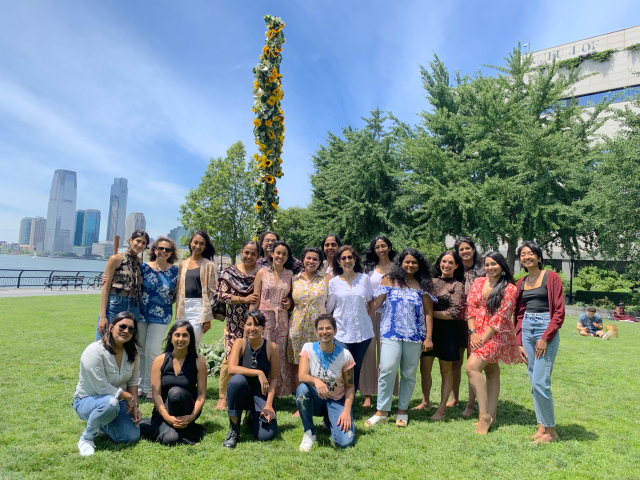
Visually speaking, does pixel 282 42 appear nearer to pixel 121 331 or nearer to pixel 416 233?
pixel 121 331

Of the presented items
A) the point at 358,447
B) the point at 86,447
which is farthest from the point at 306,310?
the point at 86,447

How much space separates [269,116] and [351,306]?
310 cm

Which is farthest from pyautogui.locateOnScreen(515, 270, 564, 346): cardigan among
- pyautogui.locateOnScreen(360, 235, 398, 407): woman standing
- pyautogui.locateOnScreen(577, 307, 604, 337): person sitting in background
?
pyautogui.locateOnScreen(577, 307, 604, 337): person sitting in background

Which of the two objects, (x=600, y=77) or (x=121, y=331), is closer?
(x=121, y=331)

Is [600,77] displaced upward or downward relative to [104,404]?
upward

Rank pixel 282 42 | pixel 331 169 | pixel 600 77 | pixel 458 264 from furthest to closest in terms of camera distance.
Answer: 1. pixel 600 77
2. pixel 331 169
3. pixel 282 42
4. pixel 458 264

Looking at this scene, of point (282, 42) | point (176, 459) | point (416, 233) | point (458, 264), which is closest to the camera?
point (176, 459)

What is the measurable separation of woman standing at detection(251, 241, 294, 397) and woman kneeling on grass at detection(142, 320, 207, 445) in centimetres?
92

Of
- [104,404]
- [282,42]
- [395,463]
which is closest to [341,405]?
[395,463]

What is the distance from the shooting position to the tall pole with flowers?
19.7ft

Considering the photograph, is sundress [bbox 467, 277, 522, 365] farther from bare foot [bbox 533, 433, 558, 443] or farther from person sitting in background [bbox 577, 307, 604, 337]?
person sitting in background [bbox 577, 307, 604, 337]

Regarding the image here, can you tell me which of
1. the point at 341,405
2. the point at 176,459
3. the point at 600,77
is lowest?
the point at 176,459

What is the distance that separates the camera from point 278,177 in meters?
6.29

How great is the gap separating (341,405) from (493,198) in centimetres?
1822
